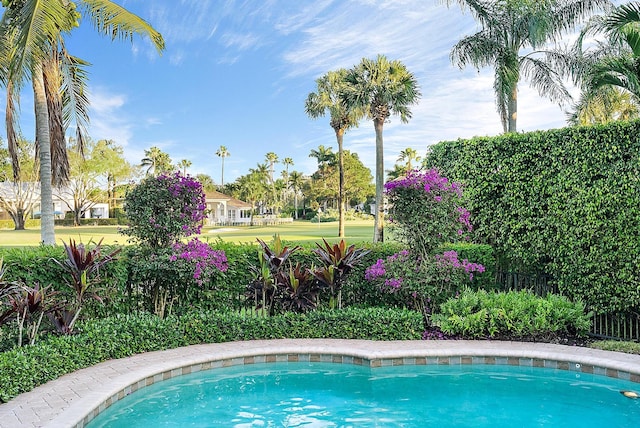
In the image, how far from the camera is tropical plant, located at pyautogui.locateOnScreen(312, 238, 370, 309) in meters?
9.26

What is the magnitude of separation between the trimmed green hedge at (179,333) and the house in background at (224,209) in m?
48.5

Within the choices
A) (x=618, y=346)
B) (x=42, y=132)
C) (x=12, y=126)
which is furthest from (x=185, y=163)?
(x=618, y=346)

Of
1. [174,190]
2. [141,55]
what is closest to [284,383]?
[174,190]

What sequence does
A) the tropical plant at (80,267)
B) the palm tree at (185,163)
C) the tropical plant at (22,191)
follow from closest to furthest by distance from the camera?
the tropical plant at (80,267) → the tropical plant at (22,191) → the palm tree at (185,163)

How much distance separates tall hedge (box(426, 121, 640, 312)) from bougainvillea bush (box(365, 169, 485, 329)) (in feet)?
4.52

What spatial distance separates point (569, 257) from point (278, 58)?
1820 cm

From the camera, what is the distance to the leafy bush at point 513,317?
8.69 meters

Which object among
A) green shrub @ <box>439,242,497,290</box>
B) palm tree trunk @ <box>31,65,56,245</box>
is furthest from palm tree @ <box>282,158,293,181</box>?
green shrub @ <box>439,242,497,290</box>

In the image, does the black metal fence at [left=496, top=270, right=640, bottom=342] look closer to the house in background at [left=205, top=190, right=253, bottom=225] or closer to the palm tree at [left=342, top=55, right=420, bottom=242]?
the palm tree at [left=342, top=55, right=420, bottom=242]

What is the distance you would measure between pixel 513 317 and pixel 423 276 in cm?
164

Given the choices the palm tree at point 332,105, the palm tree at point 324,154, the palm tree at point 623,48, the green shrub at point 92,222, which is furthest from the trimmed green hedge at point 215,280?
the palm tree at point 324,154

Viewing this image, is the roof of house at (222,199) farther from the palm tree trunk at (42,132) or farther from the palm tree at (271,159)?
the palm tree trunk at (42,132)

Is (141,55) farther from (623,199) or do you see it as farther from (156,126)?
(623,199)

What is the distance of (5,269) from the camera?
7.04m
